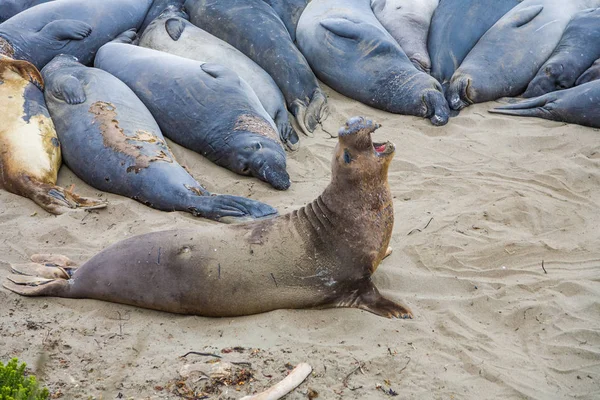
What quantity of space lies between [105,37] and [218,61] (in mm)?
1213

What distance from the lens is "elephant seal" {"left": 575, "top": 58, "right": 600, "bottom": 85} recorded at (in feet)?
23.5

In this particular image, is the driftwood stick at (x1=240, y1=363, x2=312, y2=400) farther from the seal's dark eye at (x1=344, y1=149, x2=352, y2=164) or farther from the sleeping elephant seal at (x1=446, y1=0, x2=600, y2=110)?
the sleeping elephant seal at (x1=446, y1=0, x2=600, y2=110)

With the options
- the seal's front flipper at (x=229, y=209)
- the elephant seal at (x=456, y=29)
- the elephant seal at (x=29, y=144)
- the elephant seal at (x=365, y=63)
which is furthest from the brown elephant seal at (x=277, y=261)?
Answer: the elephant seal at (x=456, y=29)

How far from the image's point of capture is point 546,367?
11.6 feet

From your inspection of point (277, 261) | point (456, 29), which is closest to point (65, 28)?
point (456, 29)

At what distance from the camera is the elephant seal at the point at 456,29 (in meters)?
7.79

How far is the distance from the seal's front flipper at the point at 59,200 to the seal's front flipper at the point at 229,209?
67 centimetres

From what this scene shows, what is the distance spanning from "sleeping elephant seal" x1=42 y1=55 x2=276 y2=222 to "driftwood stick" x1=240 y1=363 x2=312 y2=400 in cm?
177

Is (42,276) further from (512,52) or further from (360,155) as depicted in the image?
(512,52)

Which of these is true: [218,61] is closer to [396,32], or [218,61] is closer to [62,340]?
[396,32]

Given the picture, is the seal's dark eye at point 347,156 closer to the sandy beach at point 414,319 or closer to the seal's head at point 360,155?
the seal's head at point 360,155

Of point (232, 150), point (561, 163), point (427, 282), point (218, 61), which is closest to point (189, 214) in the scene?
point (232, 150)

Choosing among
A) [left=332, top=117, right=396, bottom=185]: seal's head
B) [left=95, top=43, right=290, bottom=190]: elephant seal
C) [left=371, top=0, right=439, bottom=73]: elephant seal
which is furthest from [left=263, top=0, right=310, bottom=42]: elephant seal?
[left=332, top=117, right=396, bottom=185]: seal's head

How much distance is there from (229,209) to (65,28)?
125 inches
